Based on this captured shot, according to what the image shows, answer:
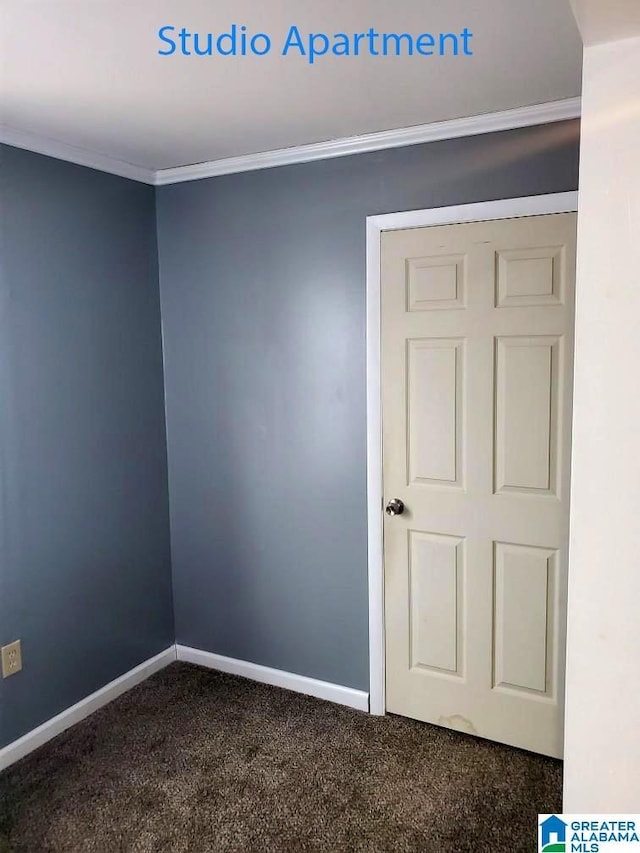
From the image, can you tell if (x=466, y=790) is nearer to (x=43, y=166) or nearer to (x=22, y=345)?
(x=22, y=345)

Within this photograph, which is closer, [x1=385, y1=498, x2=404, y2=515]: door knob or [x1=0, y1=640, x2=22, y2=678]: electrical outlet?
[x1=0, y1=640, x2=22, y2=678]: electrical outlet

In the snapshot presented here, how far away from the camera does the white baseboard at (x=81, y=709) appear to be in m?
2.58

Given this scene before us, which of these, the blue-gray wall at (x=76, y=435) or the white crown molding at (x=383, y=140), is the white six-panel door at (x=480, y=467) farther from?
the blue-gray wall at (x=76, y=435)

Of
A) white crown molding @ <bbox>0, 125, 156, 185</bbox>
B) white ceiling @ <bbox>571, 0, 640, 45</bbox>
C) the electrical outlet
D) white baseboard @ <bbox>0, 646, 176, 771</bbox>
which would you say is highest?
white crown molding @ <bbox>0, 125, 156, 185</bbox>

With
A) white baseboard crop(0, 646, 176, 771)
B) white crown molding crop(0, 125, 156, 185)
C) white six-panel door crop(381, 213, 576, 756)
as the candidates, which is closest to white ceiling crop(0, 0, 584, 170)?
white crown molding crop(0, 125, 156, 185)

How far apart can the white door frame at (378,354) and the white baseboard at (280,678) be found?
9 centimetres

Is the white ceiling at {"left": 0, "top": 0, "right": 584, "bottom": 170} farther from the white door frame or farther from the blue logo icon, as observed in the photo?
the blue logo icon

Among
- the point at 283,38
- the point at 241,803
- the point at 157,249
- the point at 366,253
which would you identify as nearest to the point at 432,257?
the point at 366,253

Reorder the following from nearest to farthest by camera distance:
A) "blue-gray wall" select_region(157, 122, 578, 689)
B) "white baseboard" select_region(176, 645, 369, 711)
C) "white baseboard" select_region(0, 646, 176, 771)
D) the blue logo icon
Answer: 1. the blue logo icon
2. "white baseboard" select_region(0, 646, 176, 771)
3. "blue-gray wall" select_region(157, 122, 578, 689)
4. "white baseboard" select_region(176, 645, 369, 711)

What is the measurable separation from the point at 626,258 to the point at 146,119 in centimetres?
183

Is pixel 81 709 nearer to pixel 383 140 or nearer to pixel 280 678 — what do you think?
pixel 280 678

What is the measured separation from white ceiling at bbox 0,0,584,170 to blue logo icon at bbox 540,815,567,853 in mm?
1848

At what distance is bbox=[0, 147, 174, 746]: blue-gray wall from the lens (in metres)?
2.54

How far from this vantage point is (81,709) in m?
2.85
